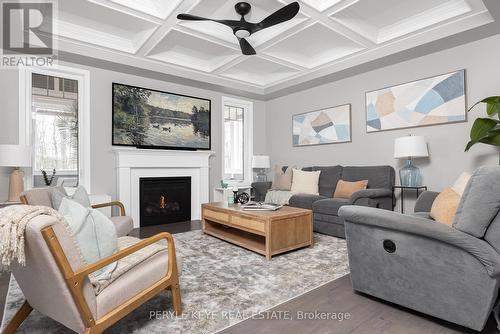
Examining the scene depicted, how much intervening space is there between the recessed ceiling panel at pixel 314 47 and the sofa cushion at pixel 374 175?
6.19ft

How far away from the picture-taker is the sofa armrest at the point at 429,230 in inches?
59.6

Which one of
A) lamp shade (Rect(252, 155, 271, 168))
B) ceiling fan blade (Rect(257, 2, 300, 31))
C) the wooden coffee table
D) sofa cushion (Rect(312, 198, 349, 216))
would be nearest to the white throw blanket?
the wooden coffee table

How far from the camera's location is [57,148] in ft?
14.0

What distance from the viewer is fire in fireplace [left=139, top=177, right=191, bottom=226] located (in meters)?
4.83

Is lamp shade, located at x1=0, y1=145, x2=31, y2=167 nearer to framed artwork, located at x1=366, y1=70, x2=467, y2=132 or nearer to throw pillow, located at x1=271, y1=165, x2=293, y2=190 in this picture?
throw pillow, located at x1=271, y1=165, x2=293, y2=190

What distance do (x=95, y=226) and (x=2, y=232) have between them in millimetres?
397

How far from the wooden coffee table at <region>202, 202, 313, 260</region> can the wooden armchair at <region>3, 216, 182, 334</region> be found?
1.51 metres

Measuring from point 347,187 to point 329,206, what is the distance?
0.63 meters

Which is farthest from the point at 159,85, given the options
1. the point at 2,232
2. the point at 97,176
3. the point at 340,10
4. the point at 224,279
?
the point at 2,232

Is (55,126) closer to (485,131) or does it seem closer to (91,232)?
(91,232)

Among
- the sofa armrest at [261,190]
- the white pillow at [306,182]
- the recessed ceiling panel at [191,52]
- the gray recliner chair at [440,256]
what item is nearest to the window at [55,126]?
the recessed ceiling panel at [191,52]

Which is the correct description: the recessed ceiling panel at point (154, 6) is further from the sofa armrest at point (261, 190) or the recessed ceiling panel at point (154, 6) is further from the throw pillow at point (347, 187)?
the throw pillow at point (347, 187)

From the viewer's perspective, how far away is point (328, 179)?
4.89 m
